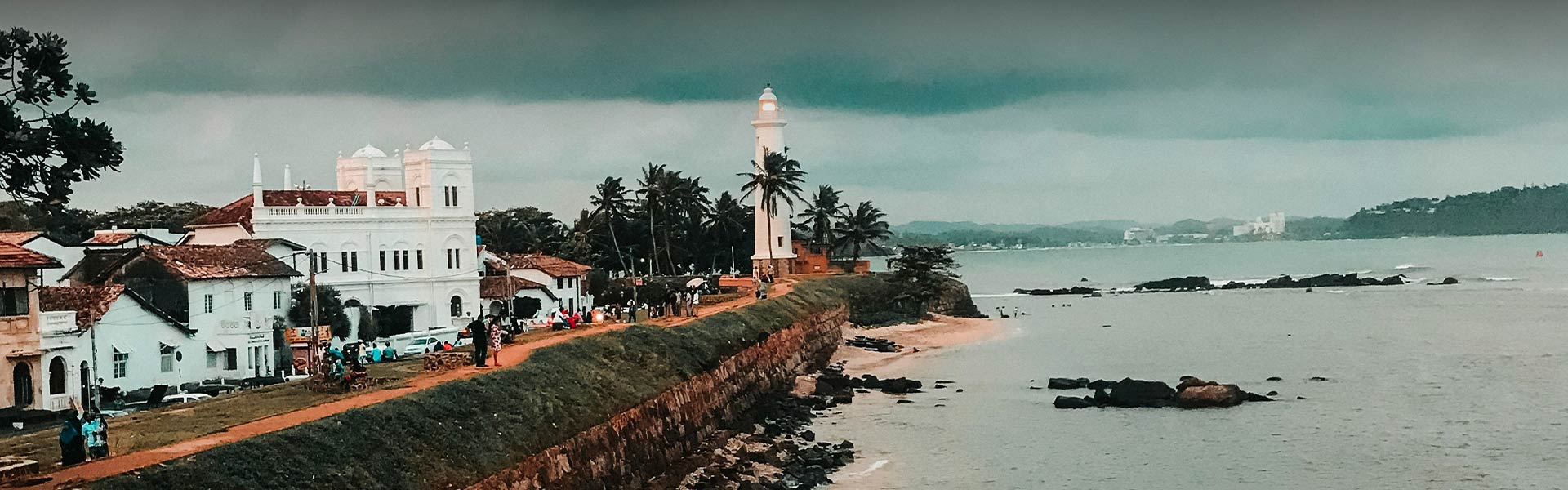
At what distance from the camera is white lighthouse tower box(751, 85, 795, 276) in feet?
303

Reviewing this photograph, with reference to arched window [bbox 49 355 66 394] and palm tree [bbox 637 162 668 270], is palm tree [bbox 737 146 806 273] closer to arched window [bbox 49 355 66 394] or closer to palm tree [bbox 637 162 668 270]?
palm tree [bbox 637 162 668 270]

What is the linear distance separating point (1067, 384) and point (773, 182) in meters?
39.1

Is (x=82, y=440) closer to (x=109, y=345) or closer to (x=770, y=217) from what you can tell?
(x=109, y=345)

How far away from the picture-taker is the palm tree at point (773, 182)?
90.6 metres

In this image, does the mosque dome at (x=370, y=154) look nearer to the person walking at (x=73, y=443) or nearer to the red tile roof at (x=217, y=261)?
the red tile roof at (x=217, y=261)

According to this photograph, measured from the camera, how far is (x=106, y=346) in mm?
43531

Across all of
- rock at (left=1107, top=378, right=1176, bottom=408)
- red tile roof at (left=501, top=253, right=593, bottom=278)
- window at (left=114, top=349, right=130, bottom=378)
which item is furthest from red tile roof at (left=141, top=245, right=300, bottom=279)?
rock at (left=1107, top=378, right=1176, bottom=408)

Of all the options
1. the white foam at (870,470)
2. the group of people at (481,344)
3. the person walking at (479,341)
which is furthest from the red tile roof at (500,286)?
the person walking at (479,341)

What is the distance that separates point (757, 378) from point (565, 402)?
716 inches

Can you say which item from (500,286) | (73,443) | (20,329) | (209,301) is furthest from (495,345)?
(500,286)

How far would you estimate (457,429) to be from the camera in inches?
1033

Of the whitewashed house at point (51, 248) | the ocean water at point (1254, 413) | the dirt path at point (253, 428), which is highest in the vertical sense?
the whitewashed house at point (51, 248)

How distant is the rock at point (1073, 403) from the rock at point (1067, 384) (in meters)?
3.65

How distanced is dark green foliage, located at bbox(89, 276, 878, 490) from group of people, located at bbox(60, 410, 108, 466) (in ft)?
5.35
